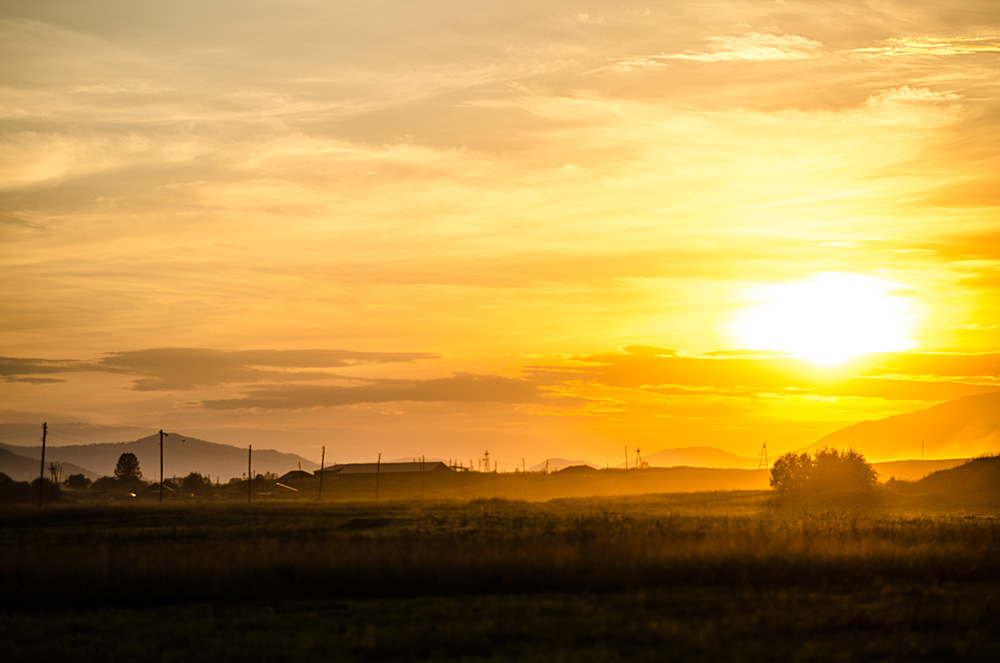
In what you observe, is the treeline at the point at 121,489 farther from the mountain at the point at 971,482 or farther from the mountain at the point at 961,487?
the mountain at the point at 971,482

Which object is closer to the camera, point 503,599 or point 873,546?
point 503,599

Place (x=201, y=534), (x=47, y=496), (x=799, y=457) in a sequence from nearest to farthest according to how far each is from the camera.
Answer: (x=201, y=534), (x=799, y=457), (x=47, y=496)

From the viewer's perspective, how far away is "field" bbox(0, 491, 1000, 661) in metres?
19.3

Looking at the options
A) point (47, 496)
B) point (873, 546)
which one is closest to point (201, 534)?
point (873, 546)

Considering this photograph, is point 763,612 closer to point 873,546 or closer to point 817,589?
point 817,589

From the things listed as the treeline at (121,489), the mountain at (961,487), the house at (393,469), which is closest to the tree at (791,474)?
the mountain at (961,487)

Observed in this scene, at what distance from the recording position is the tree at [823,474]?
99625mm

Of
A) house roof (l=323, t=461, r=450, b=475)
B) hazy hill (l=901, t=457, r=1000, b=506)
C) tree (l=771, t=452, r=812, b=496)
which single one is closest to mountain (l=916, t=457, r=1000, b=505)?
hazy hill (l=901, t=457, r=1000, b=506)

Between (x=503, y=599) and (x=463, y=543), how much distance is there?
7.39 m

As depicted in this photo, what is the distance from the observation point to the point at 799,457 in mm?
106125

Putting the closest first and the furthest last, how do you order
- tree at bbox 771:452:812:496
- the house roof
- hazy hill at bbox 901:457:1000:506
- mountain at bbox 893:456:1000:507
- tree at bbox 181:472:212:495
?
1. tree at bbox 771:452:812:496
2. mountain at bbox 893:456:1000:507
3. hazy hill at bbox 901:457:1000:506
4. tree at bbox 181:472:212:495
5. the house roof

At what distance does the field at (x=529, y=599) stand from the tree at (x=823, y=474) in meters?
64.9

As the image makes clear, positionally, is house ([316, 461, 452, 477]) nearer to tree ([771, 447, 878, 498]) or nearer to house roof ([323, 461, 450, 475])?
house roof ([323, 461, 450, 475])

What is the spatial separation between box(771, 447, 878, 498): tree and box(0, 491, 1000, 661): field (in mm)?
64903
